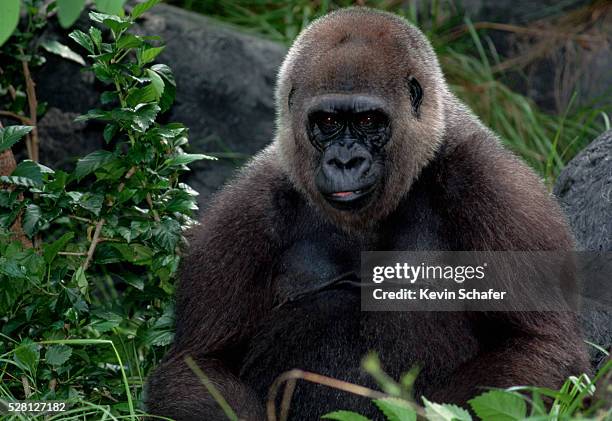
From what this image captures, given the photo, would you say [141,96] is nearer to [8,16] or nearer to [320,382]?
[320,382]

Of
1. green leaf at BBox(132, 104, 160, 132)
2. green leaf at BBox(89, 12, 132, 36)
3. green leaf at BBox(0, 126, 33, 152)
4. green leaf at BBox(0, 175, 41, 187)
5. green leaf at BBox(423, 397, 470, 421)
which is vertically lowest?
green leaf at BBox(0, 175, 41, 187)

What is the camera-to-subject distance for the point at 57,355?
478 centimetres

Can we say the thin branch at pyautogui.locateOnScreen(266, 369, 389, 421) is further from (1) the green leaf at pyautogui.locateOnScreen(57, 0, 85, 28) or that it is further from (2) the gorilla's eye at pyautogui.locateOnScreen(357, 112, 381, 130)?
(1) the green leaf at pyautogui.locateOnScreen(57, 0, 85, 28)

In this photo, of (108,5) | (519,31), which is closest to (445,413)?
(108,5)

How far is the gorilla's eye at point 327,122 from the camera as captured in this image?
14.5 ft

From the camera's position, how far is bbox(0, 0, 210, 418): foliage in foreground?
4895 mm

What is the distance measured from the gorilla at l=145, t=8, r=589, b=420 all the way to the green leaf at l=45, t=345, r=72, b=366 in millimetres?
416

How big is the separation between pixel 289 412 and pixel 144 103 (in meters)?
1.68

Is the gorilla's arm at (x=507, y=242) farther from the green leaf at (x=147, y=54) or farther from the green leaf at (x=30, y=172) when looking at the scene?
the green leaf at (x=30, y=172)

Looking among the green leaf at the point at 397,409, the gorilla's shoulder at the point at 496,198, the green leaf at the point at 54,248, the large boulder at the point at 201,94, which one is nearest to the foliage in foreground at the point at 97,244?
the green leaf at the point at 54,248

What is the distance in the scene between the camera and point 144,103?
16.5ft

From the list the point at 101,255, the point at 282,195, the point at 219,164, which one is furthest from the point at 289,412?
the point at 219,164

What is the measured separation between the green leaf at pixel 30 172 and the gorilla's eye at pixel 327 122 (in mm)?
1441

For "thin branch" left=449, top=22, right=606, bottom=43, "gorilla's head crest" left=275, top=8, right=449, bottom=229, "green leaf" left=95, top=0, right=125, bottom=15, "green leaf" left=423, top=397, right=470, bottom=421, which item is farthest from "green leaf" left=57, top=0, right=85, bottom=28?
"thin branch" left=449, top=22, right=606, bottom=43
